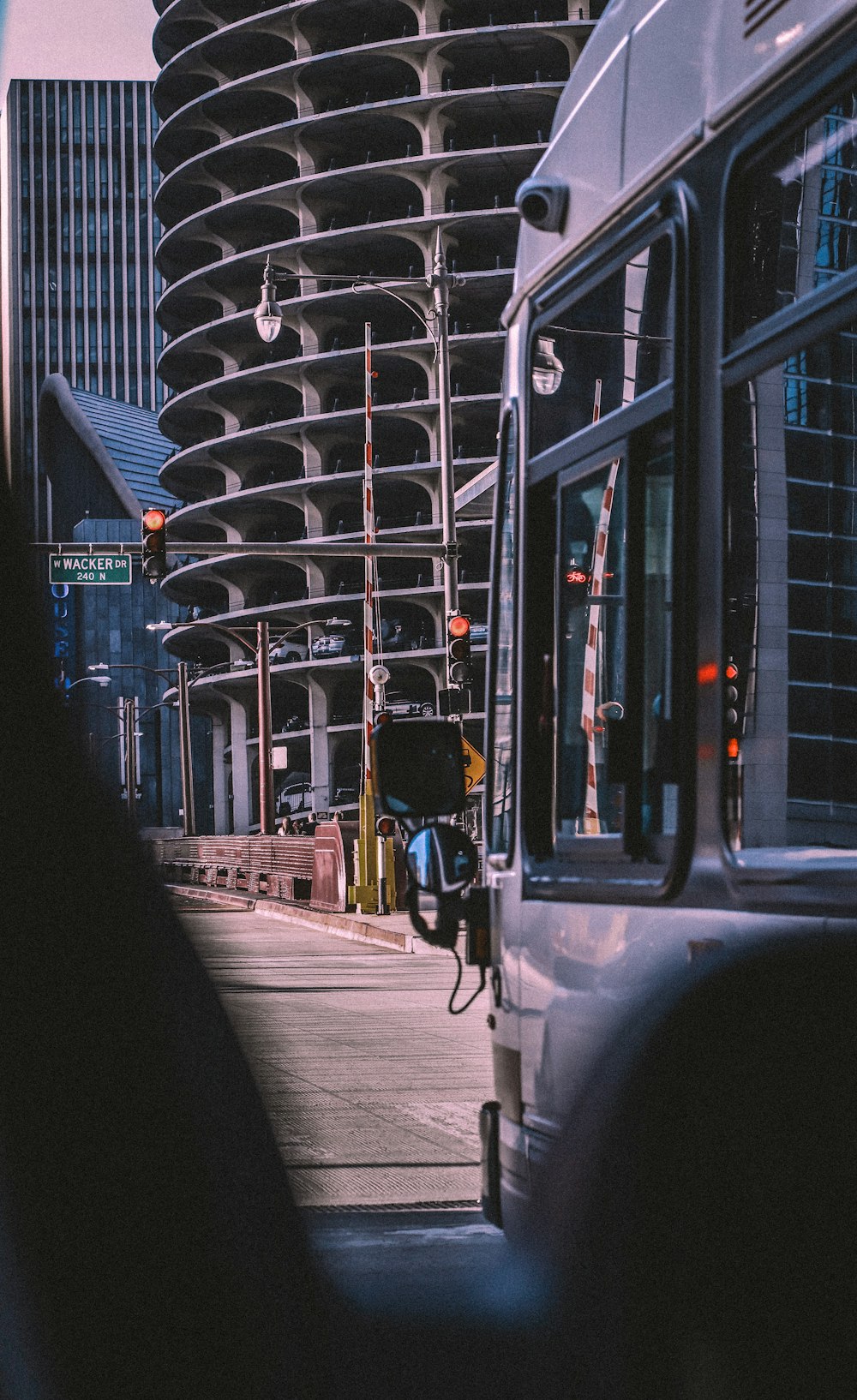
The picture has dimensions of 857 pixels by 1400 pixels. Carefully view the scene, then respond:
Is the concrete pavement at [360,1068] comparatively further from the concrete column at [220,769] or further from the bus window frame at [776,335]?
the concrete column at [220,769]

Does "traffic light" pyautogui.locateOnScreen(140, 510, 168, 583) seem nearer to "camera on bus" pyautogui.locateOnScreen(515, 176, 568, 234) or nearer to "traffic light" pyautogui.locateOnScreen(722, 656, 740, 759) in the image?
"camera on bus" pyautogui.locateOnScreen(515, 176, 568, 234)

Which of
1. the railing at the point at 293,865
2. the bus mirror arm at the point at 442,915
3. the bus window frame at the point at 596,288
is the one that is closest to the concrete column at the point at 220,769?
the railing at the point at 293,865

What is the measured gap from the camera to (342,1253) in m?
5.40

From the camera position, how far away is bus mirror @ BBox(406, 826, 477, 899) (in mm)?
3896

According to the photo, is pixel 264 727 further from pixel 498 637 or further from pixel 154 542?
pixel 498 637

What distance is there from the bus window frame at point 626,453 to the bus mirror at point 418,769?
0.57ft

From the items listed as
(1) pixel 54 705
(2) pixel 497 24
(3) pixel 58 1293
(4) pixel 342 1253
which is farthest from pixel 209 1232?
(2) pixel 497 24

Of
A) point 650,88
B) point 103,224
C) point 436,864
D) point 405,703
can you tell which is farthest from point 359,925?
point 103,224

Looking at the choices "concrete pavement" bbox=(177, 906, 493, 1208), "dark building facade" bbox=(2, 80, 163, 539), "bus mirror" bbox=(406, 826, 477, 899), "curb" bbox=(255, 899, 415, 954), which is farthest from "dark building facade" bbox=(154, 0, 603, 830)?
"bus mirror" bbox=(406, 826, 477, 899)

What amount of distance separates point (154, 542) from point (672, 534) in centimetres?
1845

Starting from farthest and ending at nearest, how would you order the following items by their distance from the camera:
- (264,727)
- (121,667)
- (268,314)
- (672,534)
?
1. (121,667)
2. (264,727)
3. (268,314)
4. (672,534)

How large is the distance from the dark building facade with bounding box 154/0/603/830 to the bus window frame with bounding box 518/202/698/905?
195ft

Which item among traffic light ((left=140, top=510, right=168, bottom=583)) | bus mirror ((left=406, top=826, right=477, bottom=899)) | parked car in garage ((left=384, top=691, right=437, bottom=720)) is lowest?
parked car in garage ((left=384, top=691, right=437, bottom=720))

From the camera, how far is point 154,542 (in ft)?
68.4
